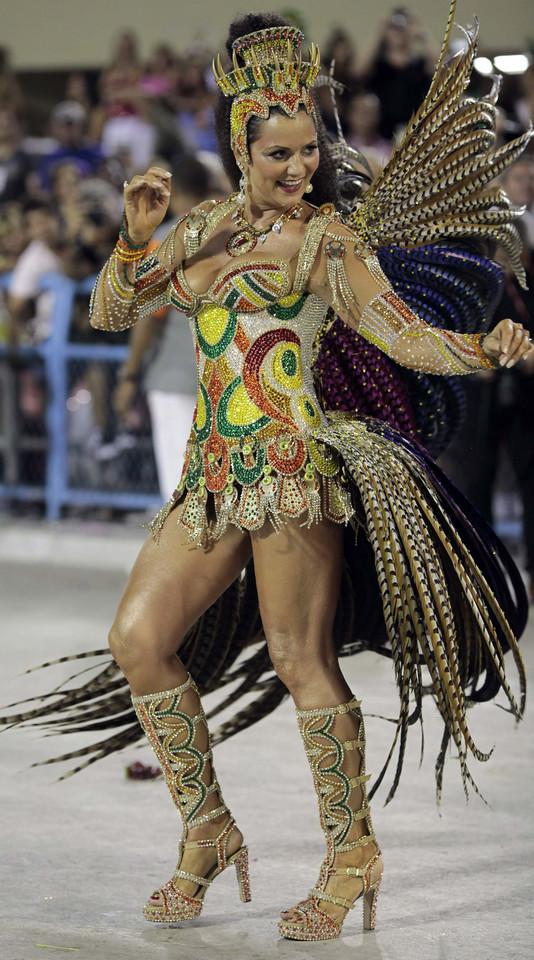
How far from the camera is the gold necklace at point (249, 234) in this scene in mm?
2736

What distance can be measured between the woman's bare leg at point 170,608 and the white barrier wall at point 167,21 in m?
8.70

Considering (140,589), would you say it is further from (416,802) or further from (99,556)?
(99,556)

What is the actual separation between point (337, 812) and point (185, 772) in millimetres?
337

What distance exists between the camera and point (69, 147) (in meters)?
9.78

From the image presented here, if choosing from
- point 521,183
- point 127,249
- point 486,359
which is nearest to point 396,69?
point 521,183

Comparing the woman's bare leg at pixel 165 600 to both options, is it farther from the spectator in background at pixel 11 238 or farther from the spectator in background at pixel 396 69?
the spectator in background at pixel 396 69

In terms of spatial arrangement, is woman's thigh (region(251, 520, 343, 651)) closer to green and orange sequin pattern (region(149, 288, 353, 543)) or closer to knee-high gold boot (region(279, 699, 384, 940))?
green and orange sequin pattern (region(149, 288, 353, 543))

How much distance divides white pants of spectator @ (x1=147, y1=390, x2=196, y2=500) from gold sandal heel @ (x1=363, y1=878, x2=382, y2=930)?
3.13m

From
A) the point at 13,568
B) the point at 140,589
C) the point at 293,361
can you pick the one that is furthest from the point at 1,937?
the point at 13,568

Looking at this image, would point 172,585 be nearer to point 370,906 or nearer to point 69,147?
point 370,906

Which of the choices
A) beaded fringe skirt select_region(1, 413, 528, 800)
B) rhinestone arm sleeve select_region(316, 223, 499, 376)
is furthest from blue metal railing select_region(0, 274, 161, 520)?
rhinestone arm sleeve select_region(316, 223, 499, 376)

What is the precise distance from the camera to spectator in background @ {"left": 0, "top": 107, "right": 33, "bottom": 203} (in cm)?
973

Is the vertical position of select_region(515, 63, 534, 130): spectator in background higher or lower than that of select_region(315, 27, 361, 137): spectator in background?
lower

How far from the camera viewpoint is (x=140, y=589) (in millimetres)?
2754
